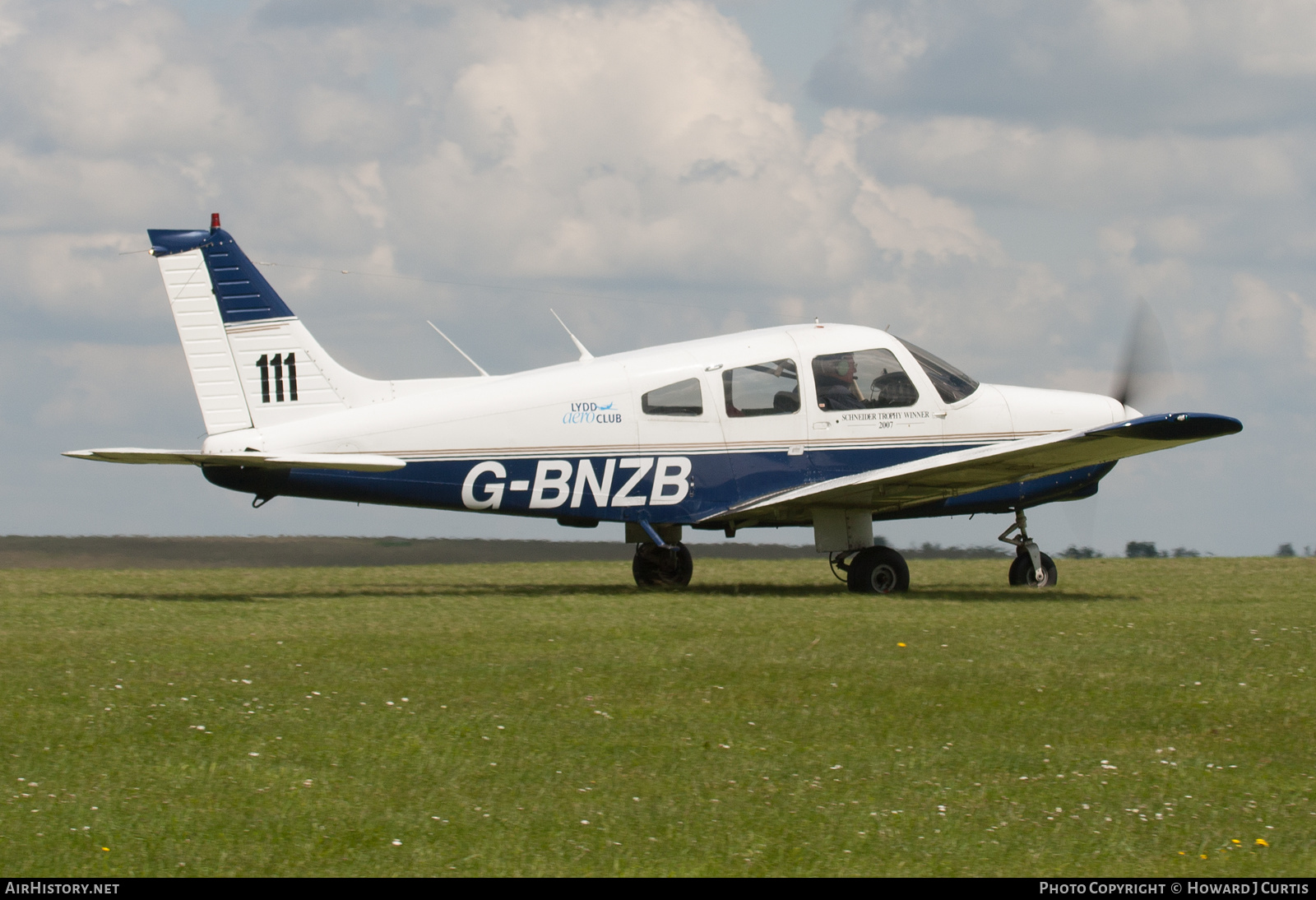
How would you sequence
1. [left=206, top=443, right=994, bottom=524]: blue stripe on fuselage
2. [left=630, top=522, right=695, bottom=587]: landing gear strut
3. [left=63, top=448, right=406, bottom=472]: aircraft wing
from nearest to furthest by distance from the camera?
[left=63, top=448, right=406, bottom=472]: aircraft wing, [left=206, top=443, right=994, bottom=524]: blue stripe on fuselage, [left=630, top=522, right=695, bottom=587]: landing gear strut

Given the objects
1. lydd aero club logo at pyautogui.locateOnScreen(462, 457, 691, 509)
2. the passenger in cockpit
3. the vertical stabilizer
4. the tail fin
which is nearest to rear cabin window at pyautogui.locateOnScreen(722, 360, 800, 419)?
the passenger in cockpit

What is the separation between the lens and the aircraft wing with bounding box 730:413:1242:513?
1345 cm

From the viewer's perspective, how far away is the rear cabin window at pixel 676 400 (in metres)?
15.0

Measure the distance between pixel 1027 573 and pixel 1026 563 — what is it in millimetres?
124

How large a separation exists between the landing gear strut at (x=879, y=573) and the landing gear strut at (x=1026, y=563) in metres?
1.86

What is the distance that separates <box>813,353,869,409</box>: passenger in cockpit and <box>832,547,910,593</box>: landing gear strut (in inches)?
66.7

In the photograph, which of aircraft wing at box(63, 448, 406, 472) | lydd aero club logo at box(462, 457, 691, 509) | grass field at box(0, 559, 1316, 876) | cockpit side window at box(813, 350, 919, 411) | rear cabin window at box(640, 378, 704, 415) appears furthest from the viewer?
cockpit side window at box(813, 350, 919, 411)

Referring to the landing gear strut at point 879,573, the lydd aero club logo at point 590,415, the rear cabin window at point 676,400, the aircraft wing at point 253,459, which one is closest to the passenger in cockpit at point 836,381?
the rear cabin window at point 676,400

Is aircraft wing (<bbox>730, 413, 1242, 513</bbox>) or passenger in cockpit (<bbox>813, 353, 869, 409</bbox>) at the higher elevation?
passenger in cockpit (<bbox>813, 353, 869, 409</bbox>)

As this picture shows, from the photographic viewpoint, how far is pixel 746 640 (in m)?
10.9

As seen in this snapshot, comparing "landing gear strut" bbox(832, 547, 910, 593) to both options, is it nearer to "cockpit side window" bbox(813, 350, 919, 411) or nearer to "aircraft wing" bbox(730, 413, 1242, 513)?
"aircraft wing" bbox(730, 413, 1242, 513)

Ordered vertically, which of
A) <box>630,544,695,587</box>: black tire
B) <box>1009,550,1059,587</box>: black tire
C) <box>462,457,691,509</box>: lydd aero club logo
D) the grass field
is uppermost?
<box>462,457,691,509</box>: lydd aero club logo

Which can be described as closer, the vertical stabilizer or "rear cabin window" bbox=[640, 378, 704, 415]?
the vertical stabilizer
